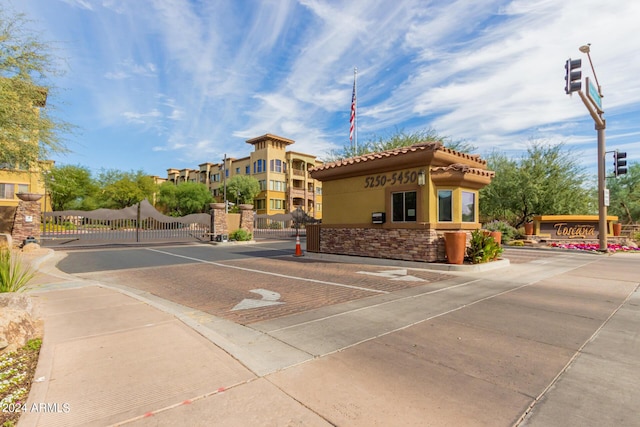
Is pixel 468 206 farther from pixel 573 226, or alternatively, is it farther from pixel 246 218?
pixel 246 218

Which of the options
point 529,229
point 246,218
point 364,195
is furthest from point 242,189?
point 364,195

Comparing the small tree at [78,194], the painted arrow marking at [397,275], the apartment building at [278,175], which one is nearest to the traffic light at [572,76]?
the painted arrow marking at [397,275]

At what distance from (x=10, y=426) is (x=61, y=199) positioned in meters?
58.3

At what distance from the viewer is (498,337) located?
4801 millimetres

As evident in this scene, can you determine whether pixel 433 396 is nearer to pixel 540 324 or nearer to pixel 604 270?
pixel 540 324

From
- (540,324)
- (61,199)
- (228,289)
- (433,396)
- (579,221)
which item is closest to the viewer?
(433,396)

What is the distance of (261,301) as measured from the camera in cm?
702

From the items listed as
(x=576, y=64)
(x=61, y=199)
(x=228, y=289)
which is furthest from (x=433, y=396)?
(x=61, y=199)

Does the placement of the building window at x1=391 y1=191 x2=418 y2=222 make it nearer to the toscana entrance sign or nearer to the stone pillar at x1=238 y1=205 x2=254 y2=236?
the toscana entrance sign

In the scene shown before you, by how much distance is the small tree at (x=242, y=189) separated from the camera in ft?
186

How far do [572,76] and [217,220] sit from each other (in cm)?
2297

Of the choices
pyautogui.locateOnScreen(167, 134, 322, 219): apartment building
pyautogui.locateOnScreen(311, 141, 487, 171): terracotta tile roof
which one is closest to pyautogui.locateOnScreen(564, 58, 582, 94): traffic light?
pyautogui.locateOnScreen(311, 141, 487, 171): terracotta tile roof

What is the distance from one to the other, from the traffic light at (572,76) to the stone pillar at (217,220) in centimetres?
2199

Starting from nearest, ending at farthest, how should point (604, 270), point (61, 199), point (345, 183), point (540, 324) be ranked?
point (540, 324)
point (604, 270)
point (345, 183)
point (61, 199)
